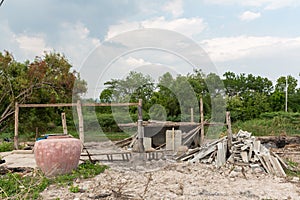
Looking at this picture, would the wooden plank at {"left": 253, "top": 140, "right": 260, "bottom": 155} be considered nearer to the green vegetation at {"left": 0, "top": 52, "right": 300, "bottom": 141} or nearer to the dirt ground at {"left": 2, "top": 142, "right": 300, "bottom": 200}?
the dirt ground at {"left": 2, "top": 142, "right": 300, "bottom": 200}

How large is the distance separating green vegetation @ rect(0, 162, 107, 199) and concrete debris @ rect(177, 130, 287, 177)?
2492 millimetres

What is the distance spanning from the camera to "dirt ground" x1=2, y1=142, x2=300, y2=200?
15.3 feet

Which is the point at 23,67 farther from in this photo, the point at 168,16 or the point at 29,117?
the point at 168,16

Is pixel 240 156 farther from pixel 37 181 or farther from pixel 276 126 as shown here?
pixel 276 126

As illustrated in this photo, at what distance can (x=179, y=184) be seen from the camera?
5.35 meters

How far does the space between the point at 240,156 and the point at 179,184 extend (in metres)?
2.50

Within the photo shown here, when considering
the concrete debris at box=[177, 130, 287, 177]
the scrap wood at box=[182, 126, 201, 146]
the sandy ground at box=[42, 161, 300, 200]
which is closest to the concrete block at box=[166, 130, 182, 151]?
the scrap wood at box=[182, 126, 201, 146]

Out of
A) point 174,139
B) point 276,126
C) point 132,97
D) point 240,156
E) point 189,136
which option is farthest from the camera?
point 276,126

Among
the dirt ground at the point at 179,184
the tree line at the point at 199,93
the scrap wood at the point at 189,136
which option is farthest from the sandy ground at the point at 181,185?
the tree line at the point at 199,93

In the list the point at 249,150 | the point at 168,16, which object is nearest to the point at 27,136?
the point at 168,16

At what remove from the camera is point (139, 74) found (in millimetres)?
11828

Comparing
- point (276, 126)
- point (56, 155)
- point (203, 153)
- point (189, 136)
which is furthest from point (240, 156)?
point (276, 126)

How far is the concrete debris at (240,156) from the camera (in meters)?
6.66

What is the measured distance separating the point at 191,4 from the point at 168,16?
876 millimetres
